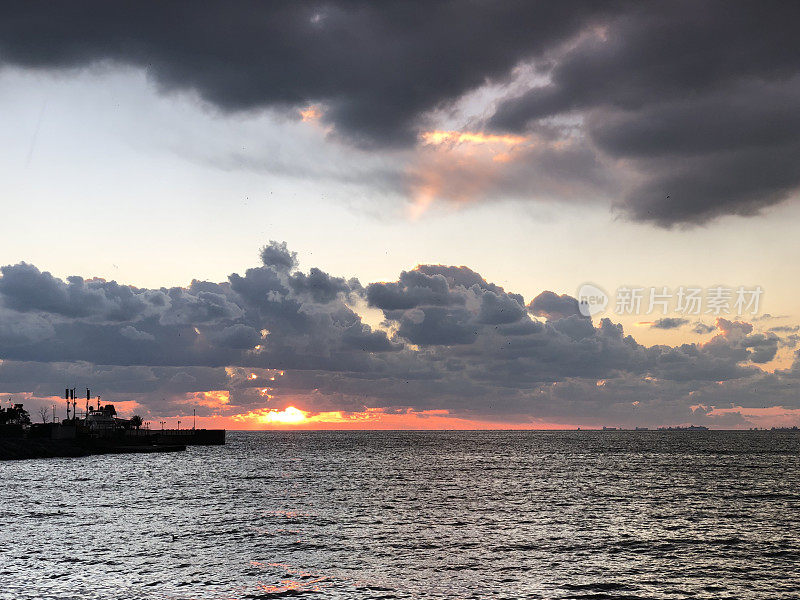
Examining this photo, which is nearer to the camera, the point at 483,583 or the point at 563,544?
the point at 483,583

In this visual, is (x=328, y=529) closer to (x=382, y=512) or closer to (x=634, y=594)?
(x=382, y=512)

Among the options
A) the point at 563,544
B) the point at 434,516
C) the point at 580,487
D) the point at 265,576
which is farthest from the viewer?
the point at 580,487

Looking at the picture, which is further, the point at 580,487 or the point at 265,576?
the point at 580,487

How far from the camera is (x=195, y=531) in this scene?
56500 millimetres

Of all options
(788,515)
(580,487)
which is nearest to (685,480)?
(580,487)

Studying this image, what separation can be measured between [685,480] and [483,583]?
8105 centimetres

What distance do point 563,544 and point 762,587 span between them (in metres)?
14.6

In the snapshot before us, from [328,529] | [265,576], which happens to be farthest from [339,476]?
[265,576]

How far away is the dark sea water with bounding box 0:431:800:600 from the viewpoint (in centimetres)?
3794

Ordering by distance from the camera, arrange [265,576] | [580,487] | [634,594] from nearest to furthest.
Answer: [634,594], [265,576], [580,487]

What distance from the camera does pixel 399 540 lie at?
5203 cm

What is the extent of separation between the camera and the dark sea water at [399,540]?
37938 millimetres

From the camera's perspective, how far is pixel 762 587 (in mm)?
38750

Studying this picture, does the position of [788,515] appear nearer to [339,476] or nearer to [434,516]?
[434,516]
